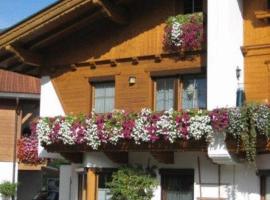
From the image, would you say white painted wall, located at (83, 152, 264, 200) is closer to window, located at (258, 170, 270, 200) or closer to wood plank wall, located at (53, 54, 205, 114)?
window, located at (258, 170, 270, 200)

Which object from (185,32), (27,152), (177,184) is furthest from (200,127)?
(27,152)

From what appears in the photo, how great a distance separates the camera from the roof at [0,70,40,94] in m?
28.9

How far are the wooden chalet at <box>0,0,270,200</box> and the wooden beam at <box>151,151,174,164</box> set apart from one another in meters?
0.03

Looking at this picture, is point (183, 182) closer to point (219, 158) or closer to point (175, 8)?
point (219, 158)

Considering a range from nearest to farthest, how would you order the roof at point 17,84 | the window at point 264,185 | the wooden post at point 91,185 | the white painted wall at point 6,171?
1. the window at point 264,185
2. the wooden post at point 91,185
3. the white painted wall at point 6,171
4. the roof at point 17,84

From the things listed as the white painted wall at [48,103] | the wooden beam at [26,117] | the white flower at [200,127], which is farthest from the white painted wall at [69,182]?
the wooden beam at [26,117]

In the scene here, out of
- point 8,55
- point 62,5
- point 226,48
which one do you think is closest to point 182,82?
point 226,48

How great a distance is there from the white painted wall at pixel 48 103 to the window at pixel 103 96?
3.76 ft


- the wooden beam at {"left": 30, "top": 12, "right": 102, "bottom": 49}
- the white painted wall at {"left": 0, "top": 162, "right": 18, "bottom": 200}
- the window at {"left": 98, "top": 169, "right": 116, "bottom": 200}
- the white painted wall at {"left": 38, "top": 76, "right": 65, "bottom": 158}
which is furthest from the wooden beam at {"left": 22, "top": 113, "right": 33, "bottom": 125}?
the window at {"left": 98, "top": 169, "right": 116, "bottom": 200}

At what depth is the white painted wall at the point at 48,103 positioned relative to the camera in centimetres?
1952

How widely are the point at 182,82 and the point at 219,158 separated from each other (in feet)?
9.00

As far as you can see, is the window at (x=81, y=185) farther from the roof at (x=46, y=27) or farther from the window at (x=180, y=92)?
A: the roof at (x=46, y=27)

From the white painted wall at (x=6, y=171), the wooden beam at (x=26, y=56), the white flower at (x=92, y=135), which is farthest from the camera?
the white painted wall at (x=6, y=171)

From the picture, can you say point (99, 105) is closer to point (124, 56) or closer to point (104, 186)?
point (124, 56)
